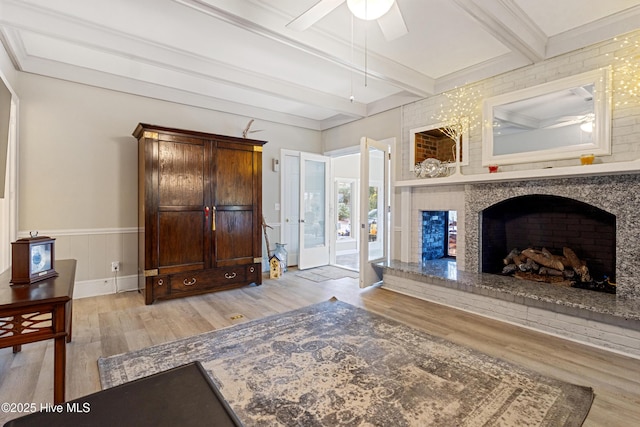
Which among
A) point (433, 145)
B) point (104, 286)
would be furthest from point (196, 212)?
point (433, 145)

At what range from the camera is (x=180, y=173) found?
3.84 m

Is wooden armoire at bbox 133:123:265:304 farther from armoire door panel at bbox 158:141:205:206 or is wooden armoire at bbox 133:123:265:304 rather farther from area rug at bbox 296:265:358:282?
area rug at bbox 296:265:358:282

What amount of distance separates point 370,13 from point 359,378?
7.76 ft

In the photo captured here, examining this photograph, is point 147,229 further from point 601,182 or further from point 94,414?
point 601,182

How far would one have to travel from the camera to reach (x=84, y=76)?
3760 millimetres

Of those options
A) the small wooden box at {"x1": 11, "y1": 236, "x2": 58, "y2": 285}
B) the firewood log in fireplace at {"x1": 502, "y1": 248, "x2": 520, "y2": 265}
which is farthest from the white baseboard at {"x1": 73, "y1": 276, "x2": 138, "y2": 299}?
the firewood log in fireplace at {"x1": 502, "y1": 248, "x2": 520, "y2": 265}

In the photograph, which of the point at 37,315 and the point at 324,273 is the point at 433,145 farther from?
the point at 37,315

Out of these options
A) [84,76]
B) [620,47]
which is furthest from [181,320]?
[620,47]

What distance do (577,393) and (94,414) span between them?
254 cm

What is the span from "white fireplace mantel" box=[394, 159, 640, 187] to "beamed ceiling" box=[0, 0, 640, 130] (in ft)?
3.82

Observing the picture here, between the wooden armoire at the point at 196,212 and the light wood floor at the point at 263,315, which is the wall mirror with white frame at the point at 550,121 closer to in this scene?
the light wood floor at the point at 263,315

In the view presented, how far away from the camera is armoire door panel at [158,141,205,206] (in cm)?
373

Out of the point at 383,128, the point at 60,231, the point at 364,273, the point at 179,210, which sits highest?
the point at 383,128

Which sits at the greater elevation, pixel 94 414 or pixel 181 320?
pixel 94 414
